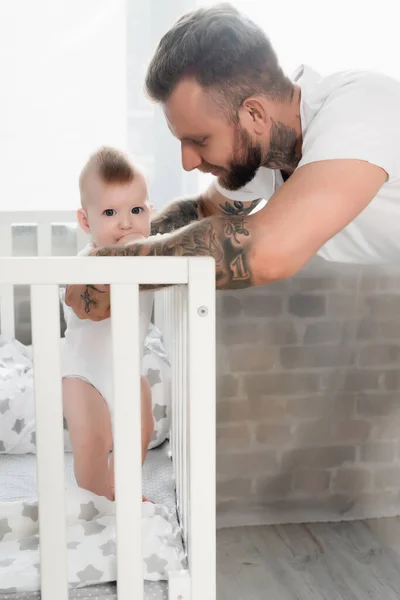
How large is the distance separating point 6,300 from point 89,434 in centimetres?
86

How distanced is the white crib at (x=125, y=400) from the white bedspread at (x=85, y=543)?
79 mm

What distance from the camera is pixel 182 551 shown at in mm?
1067

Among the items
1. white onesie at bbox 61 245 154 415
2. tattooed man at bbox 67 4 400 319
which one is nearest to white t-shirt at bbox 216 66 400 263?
tattooed man at bbox 67 4 400 319

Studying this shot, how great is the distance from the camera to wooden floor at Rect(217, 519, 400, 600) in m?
1.78

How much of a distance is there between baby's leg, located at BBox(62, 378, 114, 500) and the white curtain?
3.56 ft

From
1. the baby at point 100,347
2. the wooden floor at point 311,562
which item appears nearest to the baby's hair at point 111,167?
the baby at point 100,347

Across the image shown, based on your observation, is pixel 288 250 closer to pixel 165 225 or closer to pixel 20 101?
pixel 165 225

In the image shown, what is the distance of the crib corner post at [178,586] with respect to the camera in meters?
0.96

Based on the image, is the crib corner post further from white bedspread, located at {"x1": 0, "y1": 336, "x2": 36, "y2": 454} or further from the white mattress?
white bedspread, located at {"x1": 0, "y1": 336, "x2": 36, "y2": 454}

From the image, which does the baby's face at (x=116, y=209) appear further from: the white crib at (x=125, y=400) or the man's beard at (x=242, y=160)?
the white crib at (x=125, y=400)

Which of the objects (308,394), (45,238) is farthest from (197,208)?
(308,394)

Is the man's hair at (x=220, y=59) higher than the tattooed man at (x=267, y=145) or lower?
higher

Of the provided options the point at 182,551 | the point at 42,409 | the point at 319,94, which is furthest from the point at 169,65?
the point at 182,551

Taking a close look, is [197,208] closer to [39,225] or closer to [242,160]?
[242,160]
